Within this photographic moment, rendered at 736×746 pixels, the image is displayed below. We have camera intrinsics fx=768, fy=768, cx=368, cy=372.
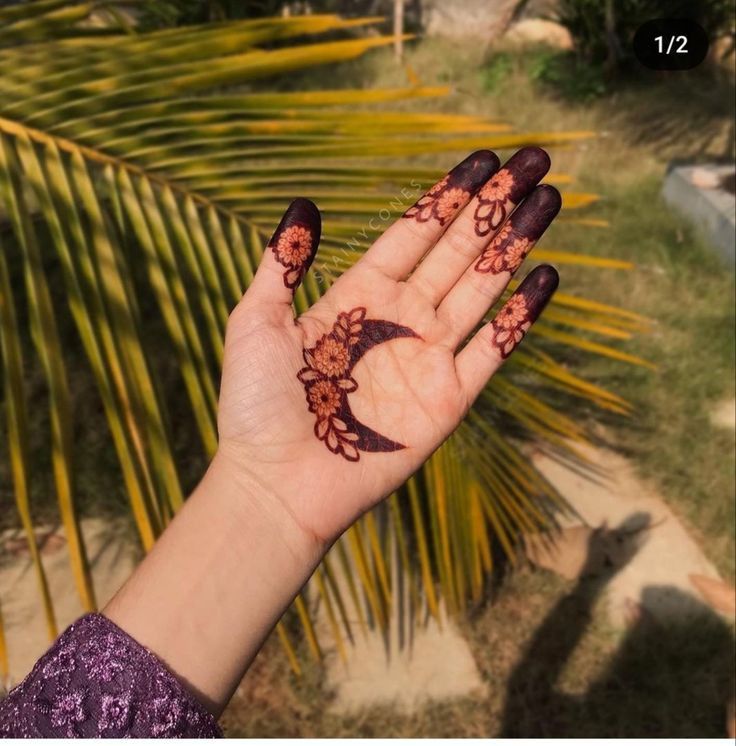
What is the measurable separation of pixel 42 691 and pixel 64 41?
126cm

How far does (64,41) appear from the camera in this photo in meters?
1.54

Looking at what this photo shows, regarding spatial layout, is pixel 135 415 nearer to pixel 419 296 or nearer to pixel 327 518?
pixel 327 518

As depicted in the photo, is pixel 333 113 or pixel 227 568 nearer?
pixel 227 568

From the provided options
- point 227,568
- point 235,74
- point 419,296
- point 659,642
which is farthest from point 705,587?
point 235,74

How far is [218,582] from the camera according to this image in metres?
0.98

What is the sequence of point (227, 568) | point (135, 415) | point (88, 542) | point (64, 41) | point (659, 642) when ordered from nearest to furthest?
point (227, 568) < point (135, 415) < point (64, 41) < point (659, 642) < point (88, 542)

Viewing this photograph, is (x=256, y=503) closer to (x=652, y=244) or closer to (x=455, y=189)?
(x=455, y=189)

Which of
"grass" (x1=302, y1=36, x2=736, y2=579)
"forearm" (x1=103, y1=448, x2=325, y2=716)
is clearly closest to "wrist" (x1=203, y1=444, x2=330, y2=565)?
"forearm" (x1=103, y1=448, x2=325, y2=716)

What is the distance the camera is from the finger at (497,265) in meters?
1.18

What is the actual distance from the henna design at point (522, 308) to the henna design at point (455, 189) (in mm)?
167

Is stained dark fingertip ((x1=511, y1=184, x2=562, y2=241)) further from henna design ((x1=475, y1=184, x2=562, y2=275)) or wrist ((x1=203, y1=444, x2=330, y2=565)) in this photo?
wrist ((x1=203, y1=444, x2=330, y2=565))

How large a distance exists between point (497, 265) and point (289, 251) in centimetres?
35

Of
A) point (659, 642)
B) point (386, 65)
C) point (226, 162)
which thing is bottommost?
point (659, 642)

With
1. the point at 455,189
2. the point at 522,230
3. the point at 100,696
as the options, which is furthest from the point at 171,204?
the point at 100,696
